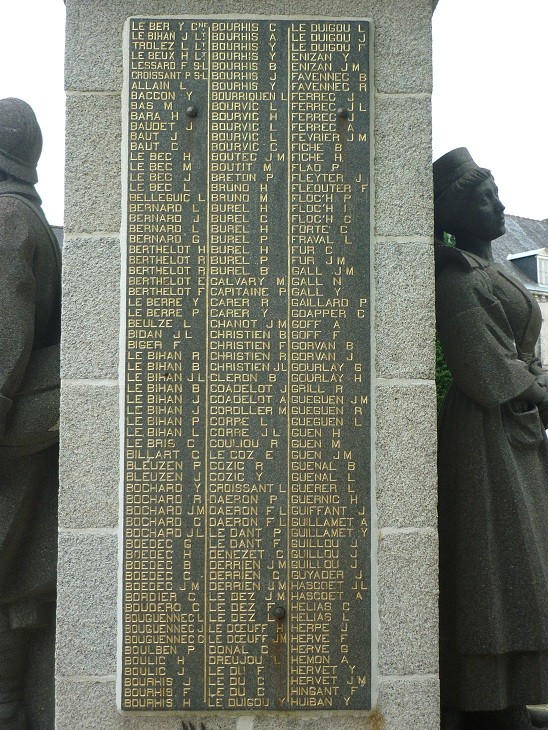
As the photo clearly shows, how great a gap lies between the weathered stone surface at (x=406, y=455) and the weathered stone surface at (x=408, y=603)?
11cm

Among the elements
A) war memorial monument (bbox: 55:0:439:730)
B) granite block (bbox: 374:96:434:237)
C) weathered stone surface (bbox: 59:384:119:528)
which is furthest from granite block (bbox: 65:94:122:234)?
granite block (bbox: 374:96:434:237)

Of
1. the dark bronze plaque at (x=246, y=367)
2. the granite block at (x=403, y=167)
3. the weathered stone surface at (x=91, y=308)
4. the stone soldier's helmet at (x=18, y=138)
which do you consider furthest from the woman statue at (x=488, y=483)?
the stone soldier's helmet at (x=18, y=138)

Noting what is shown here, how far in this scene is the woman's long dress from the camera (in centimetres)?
470

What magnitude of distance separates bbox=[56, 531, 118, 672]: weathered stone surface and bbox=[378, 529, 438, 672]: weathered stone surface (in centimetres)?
134

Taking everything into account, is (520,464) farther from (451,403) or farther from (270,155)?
(270,155)

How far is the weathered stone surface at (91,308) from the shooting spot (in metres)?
4.51

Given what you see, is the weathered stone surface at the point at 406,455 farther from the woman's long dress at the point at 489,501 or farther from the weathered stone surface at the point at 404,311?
the woman's long dress at the point at 489,501

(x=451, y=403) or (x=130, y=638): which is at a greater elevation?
(x=451, y=403)

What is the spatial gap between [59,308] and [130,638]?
186 centimetres

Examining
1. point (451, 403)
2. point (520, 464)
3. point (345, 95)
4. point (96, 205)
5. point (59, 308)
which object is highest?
point (345, 95)

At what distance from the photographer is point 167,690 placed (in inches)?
172

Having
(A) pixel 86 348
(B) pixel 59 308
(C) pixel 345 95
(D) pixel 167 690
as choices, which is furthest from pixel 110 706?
(C) pixel 345 95

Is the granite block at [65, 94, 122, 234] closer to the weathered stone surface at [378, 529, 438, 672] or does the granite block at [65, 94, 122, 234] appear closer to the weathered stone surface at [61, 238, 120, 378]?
the weathered stone surface at [61, 238, 120, 378]

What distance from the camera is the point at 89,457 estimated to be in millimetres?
4484
